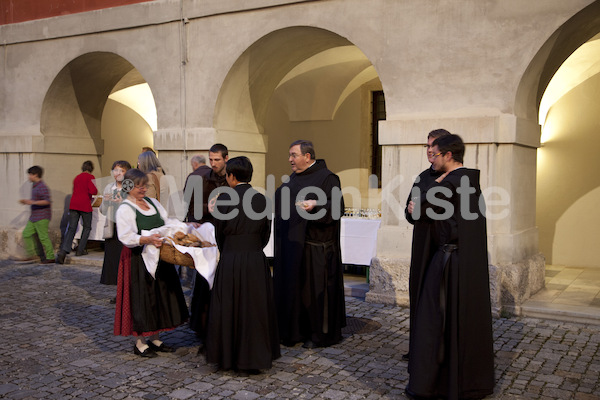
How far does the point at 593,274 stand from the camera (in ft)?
29.6

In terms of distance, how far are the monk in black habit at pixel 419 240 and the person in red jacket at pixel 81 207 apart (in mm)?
6632

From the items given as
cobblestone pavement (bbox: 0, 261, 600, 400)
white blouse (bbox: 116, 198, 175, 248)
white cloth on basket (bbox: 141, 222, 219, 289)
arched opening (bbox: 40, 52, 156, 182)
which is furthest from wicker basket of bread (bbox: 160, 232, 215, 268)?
arched opening (bbox: 40, 52, 156, 182)

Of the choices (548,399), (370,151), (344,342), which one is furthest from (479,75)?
(370,151)

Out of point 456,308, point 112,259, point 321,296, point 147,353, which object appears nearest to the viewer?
point 456,308

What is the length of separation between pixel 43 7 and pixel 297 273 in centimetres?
758

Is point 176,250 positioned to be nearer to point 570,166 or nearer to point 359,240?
point 359,240

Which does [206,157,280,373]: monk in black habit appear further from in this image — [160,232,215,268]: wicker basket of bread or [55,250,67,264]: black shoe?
[55,250,67,264]: black shoe

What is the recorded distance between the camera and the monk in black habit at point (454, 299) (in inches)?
164

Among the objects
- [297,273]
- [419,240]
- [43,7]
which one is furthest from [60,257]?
[419,240]

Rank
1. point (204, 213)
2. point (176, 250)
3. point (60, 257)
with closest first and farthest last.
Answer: point (176, 250)
point (204, 213)
point (60, 257)

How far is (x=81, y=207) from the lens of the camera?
10.2m

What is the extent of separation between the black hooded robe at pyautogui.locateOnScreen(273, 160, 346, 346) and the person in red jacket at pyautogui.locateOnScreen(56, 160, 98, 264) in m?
5.35

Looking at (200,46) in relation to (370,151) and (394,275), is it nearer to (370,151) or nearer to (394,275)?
(394,275)

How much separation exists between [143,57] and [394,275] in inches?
199
